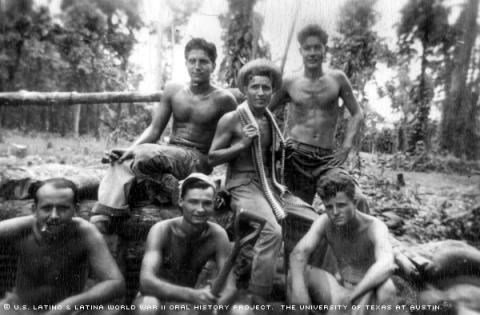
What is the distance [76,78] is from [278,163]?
25.1 ft

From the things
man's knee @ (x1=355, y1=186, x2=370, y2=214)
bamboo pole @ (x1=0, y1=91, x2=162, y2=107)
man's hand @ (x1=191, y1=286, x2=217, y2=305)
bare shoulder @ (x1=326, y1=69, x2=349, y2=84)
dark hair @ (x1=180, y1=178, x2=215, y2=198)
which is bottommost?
man's hand @ (x1=191, y1=286, x2=217, y2=305)

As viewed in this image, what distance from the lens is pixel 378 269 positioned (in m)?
2.38

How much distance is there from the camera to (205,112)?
11.8 feet

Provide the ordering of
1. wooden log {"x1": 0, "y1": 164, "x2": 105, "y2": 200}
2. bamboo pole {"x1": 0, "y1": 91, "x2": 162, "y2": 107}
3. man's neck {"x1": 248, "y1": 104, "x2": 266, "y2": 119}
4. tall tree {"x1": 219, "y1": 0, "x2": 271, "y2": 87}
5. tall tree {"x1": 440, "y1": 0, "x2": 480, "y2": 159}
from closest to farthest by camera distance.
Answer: man's neck {"x1": 248, "y1": 104, "x2": 266, "y2": 119}
wooden log {"x1": 0, "y1": 164, "x2": 105, "y2": 200}
bamboo pole {"x1": 0, "y1": 91, "x2": 162, "y2": 107}
tall tree {"x1": 440, "y1": 0, "x2": 480, "y2": 159}
tall tree {"x1": 219, "y1": 0, "x2": 271, "y2": 87}

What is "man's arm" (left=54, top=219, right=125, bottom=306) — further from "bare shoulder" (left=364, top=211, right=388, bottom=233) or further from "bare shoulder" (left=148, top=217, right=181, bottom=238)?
"bare shoulder" (left=364, top=211, right=388, bottom=233)

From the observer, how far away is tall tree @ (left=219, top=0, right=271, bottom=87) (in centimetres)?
695

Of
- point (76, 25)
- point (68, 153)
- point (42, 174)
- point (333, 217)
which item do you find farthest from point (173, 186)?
point (76, 25)

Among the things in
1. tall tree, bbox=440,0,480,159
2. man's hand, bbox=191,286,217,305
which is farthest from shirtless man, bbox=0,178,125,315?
tall tree, bbox=440,0,480,159

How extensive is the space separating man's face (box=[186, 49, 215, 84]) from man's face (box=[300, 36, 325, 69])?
0.81 m

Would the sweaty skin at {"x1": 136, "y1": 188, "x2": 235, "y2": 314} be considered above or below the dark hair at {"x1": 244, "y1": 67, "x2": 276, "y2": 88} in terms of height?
below

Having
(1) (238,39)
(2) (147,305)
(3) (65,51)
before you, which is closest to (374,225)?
(2) (147,305)

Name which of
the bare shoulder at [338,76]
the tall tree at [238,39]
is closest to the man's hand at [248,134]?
the bare shoulder at [338,76]

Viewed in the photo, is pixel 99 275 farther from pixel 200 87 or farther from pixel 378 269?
pixel 200 87

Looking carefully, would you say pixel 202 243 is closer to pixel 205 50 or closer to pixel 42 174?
pixel 205 50
